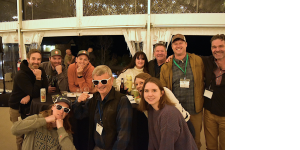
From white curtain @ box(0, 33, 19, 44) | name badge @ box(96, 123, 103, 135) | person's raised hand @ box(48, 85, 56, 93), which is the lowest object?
name badge @ box(96, 123, 103, 135)

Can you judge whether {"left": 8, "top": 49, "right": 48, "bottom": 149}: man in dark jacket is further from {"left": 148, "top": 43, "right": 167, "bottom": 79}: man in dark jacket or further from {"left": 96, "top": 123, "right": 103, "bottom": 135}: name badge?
{"left": 148, "top": 43, "right": 167, "bottom": 79}: man in dark jacket

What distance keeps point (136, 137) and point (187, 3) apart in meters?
3.94

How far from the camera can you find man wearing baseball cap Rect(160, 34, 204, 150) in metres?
1.93

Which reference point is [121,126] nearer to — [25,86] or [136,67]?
[136,67]

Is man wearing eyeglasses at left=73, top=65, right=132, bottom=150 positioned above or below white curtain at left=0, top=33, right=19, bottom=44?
below

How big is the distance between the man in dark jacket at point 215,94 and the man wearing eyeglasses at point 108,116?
1012 millimetres

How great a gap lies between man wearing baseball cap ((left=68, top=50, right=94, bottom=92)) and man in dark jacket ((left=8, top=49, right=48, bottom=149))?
560 mm

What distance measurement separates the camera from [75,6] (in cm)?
491

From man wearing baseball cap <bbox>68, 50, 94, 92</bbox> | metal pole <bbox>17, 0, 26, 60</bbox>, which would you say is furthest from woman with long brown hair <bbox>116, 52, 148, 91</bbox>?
metal pole <bbox>17, 0, 26, 60</bbox>

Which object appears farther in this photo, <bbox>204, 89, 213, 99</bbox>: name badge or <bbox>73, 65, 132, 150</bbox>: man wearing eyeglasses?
<bbox>204, 89, 213, 99</bbox>: name badge

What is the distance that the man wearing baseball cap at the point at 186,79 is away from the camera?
6.33ft
